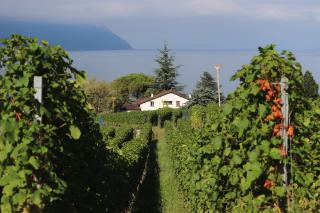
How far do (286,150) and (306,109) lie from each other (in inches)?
30.6

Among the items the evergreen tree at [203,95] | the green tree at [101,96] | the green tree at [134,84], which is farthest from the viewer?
the green tree at [134,84]

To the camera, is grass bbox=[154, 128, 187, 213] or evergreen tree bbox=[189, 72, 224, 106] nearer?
grass bbox=[154, 128, 187, 213]

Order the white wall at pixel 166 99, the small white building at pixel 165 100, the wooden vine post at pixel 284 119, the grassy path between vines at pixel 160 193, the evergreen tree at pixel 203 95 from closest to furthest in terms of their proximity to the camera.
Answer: the wooden vine post at pixel 284 119 → the grassy path between vines at pixel 160 193 → the evergreen tree at pixel 203 95 → the white wall at pixel 166 99 → the small white building at pixel 165 100

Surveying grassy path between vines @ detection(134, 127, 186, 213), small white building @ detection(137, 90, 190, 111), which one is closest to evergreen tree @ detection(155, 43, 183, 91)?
small white building @ detection(137, 90, 190, 111)

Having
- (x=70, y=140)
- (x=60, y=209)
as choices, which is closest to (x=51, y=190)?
(x=60, y=209)

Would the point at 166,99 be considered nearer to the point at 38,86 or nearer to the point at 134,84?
the point at 134,84

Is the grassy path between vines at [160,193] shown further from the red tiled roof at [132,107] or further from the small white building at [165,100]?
the red tiled roof at [132,107]

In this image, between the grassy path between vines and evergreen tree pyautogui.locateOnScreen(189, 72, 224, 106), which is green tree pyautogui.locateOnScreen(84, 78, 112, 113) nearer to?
evergreen tree pyautogui.locateOnScreen(189, 72, 224, 106)

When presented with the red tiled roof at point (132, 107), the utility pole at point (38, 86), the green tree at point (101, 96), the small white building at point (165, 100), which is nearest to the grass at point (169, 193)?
the utility pole at point (38, 86)

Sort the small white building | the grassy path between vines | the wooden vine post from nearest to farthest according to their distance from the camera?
the wooden vine post < the grassy path between vines < the small white building

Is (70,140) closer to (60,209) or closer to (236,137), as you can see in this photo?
(60,209)

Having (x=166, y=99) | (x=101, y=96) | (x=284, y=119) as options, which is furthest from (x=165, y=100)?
(x=284, y=119)

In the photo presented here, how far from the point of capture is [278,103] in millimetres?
5352

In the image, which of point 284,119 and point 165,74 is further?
point 165,74
